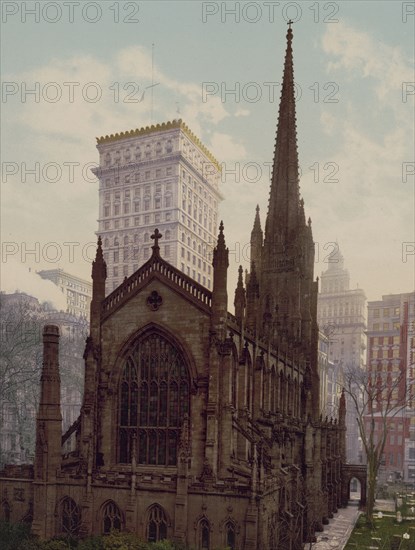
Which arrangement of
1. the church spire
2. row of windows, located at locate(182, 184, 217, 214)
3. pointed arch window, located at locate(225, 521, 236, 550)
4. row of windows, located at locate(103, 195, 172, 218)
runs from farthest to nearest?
row of windows, located at locate(182, 184, 217, 214) < row of windows, located at locate(103, 195, 172, 218) < the church spire < pointed arch window, located at locate(225, 521, 236, 550)

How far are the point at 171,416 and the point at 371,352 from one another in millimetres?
66487

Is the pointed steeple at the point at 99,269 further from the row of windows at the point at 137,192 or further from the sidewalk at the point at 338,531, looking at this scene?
the row of windows at the point at 137,192

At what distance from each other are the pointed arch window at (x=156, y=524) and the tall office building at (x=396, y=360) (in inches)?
2220

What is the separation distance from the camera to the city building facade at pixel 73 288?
147500 mm

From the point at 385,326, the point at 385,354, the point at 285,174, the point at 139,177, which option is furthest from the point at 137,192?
the point at 285,174

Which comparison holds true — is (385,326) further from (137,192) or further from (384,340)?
(137,192)

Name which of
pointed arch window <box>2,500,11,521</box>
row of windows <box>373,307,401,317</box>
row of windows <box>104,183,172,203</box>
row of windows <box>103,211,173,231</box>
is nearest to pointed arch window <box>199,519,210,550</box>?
pointed arch window <box>2,500,11,521</box>

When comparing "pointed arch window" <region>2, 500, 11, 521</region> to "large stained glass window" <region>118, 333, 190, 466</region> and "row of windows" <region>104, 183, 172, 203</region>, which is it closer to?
"large stained glass window" <region>118, 333, 190, 466</region>

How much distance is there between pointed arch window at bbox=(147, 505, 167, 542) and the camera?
31141 millimetres

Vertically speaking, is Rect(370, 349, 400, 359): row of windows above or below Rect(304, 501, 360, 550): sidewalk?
above

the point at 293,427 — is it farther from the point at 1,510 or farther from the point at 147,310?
the point at 1,510

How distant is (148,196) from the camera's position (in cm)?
10869

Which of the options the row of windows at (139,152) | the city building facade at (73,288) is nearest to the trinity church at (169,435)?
the row of windows at (139,152)

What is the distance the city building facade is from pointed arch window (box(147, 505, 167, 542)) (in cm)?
11661
